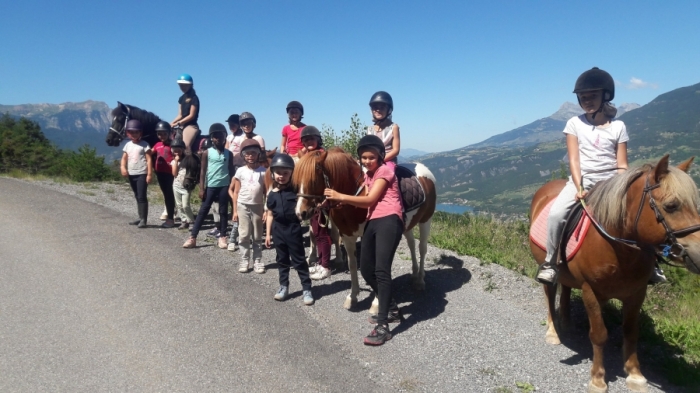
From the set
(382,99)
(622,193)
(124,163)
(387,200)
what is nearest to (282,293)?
(387,200)

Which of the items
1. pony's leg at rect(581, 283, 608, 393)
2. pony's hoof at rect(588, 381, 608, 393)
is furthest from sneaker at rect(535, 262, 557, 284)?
pony's hoof at rect(588, 381, 608, 393)

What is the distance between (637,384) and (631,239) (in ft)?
4.16

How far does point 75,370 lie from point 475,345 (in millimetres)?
3628

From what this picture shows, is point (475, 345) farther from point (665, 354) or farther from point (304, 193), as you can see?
point (304, 193)

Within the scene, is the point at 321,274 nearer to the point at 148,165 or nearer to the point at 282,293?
the point at 282,293

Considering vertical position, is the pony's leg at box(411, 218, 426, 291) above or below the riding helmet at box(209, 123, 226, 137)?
below

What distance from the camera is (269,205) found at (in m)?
5.32

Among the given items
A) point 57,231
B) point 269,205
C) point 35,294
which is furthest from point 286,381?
point 57,231

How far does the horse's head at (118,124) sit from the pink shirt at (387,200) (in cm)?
720

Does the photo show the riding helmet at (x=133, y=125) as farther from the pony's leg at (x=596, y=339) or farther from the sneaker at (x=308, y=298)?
the pony's leg at (x=596, y=339)

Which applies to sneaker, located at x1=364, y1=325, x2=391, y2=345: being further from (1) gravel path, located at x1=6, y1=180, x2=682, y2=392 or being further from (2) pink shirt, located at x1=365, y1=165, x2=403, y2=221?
(2) pink shirt, located at x1=365, y1=165, x2=403, y2=221

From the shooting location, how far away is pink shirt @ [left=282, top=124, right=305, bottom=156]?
733 centimetres

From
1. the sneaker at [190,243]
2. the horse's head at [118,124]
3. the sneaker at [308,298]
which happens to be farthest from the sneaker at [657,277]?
the horse's head at [118,124]

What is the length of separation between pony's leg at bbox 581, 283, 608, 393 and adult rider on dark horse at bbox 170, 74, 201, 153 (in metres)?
7.70
